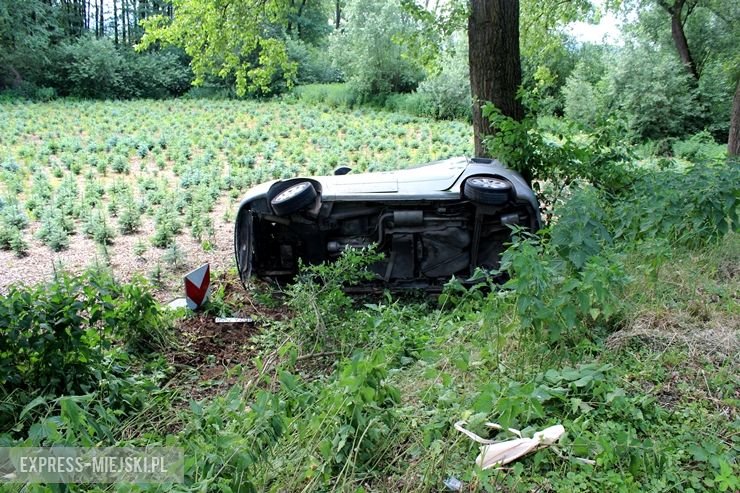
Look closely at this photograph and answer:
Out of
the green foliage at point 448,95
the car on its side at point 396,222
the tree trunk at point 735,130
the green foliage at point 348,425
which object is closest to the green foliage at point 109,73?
the green foliage at point 448,95

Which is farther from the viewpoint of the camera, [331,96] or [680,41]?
[331,96]

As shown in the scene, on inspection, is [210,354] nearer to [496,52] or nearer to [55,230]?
[55,230]

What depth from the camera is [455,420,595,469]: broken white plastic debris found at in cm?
263

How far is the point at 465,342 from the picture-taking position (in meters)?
3.98

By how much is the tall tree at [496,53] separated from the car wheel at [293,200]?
109 inches

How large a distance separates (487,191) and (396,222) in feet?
2.94

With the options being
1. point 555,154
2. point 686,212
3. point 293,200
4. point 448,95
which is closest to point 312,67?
point 448,95

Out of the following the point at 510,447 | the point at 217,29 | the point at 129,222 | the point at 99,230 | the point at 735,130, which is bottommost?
the point at 510,447

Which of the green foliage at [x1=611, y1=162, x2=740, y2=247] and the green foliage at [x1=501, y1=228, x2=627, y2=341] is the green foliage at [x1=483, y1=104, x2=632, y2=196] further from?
the green foliage at [x1=501, y1=228, x2=627, y2=341]

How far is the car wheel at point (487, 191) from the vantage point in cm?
557

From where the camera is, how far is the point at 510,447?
2650 millimetres

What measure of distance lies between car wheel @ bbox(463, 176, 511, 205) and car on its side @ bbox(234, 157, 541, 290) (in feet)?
0.06

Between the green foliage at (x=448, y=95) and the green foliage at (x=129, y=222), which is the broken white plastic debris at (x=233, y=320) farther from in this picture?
the green foliage at (x=448, y=95)

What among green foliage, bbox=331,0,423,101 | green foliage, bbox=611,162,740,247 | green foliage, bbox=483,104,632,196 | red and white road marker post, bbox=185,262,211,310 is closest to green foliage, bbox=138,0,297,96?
green foliage, bbox=483,104,632,196
